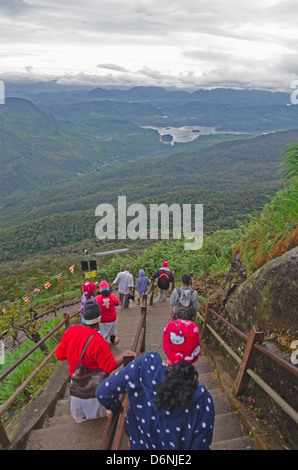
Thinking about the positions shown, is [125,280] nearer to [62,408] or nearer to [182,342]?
[62,408]

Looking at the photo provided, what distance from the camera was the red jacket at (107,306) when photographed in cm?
484

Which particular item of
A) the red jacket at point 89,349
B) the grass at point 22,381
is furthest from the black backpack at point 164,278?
the red jacket at point 89,349

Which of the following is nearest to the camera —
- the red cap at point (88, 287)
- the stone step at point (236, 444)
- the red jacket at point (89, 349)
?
the stone step at point (236, 444)

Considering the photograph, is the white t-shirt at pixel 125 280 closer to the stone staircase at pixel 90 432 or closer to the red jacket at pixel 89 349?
the stone staircase at pixel 90 432

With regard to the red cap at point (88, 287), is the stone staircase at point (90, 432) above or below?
below

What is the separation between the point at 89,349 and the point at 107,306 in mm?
2019

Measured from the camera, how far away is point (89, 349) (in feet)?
9.36

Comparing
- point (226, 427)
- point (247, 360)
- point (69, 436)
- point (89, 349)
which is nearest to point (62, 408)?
point (69, 436)

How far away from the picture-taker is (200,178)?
17088 cm

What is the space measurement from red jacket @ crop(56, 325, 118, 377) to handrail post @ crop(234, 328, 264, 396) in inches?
60.0

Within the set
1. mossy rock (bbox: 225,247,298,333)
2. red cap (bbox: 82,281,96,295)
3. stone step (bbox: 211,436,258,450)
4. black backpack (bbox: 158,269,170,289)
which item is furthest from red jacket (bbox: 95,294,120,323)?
black backpack (bbox: 158,269,170,289)

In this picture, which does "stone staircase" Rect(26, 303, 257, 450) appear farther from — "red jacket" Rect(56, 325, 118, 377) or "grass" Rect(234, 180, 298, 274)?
"grass" Rect(234, 180, 298, 274)

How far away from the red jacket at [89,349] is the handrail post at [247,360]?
1525 millimetres

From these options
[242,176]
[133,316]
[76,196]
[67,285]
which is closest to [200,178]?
[242,176]
